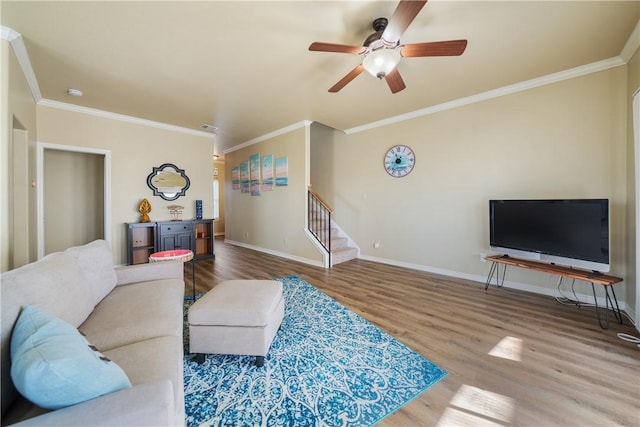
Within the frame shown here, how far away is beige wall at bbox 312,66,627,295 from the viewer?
285 centimetres

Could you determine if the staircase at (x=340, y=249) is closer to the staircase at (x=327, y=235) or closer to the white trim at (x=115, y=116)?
the staircase at (x=327, y=235)

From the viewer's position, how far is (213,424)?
138cm

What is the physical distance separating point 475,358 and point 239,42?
3.44m

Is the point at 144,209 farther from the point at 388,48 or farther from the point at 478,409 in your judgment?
the point at 478,409

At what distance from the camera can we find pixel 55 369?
80cm

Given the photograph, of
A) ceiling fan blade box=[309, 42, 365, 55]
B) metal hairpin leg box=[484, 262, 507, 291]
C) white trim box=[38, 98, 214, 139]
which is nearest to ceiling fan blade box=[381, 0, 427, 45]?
ceiling fan blade box=[309, 42, 365, 55]

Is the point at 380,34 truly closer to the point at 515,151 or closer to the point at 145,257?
the point at 515,151

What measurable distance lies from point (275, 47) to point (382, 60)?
1081 millimetres

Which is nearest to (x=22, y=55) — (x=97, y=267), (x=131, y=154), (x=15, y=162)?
(x=15, y=162)

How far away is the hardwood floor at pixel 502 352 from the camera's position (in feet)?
4.81

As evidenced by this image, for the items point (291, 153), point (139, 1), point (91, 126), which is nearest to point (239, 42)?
point (139, 1)

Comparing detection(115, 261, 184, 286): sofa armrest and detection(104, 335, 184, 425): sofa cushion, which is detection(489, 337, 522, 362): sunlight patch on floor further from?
detection(115, 261, 184, 286): sofa armrest

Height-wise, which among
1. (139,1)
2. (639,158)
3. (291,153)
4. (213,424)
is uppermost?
(139,1)

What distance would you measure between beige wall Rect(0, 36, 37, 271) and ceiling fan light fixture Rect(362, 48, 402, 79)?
10.4 ft
